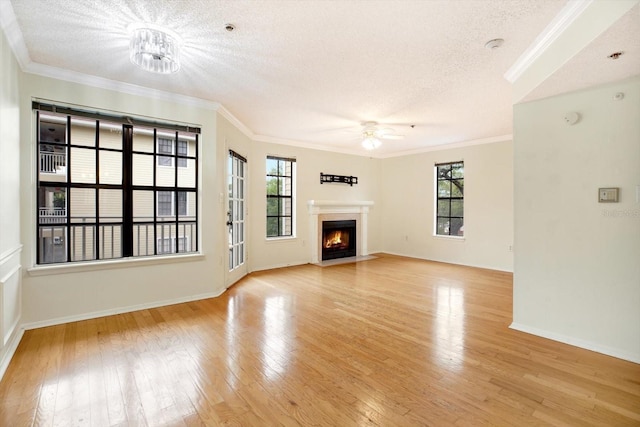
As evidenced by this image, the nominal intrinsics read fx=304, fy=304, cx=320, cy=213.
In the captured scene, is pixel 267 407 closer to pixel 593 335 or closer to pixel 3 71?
pixel 593 335

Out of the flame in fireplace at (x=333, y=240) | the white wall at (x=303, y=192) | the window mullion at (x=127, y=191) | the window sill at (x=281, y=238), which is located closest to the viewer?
the window mullion at (x=127, y=191)

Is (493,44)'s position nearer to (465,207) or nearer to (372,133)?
(372,133)

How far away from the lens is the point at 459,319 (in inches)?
134

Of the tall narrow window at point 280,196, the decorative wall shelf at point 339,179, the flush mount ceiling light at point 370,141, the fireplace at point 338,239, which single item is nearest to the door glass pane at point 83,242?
the tall narrow window at point 280,196

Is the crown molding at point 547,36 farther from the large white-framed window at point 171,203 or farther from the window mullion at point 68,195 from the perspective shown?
the window mullion at point 68,195

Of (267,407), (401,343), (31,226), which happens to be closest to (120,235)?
(31,226)

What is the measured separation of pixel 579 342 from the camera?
9.03 feet

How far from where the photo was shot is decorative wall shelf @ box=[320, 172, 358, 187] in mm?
6907

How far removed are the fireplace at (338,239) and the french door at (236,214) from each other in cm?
210

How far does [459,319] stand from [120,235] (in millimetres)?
4053

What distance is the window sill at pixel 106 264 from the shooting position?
10.3ft

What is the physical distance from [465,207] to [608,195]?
3.94 meters

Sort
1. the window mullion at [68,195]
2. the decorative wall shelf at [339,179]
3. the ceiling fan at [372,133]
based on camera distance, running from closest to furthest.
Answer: the window mullion at [68,195], the ceiling fan at [372,133], the decorative wall shelf at [339,179]

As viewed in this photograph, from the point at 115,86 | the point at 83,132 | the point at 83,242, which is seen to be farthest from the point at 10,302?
the point at 115,86
